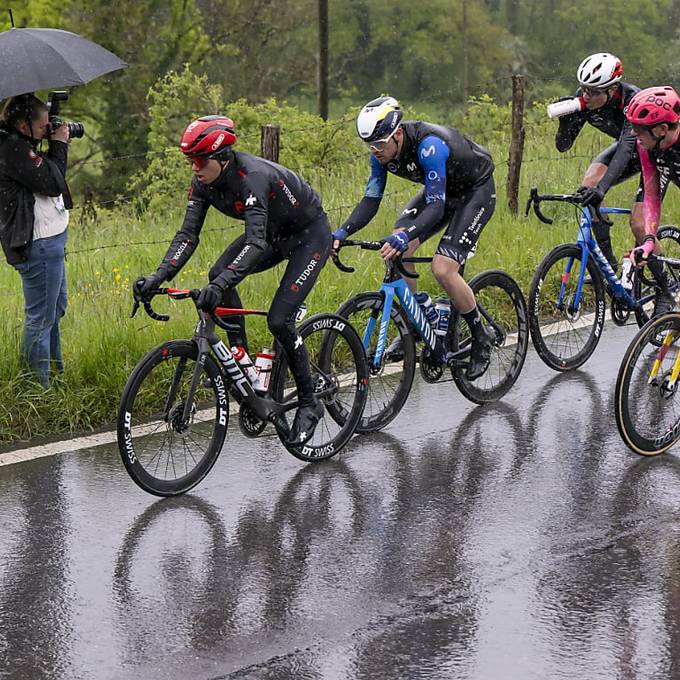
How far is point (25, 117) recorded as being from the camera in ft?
24.8

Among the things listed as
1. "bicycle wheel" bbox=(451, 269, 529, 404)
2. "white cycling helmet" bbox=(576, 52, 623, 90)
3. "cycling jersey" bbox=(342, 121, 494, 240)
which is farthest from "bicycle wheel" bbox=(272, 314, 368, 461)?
"white cycling helmet" bbox=(576, 52, 623, 90)

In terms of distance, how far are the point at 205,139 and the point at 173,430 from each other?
148 centimetres

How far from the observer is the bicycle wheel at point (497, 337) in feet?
26.7

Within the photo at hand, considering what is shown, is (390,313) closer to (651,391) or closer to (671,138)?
(651,391)

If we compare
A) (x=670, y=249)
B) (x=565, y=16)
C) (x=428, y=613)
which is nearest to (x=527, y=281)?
(x=670, y=249)

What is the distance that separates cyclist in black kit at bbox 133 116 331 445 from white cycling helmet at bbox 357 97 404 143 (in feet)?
1.79

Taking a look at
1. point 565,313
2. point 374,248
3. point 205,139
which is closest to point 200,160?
point 205,139

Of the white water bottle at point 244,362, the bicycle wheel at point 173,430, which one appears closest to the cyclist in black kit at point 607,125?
the white water bottle at point 244,362

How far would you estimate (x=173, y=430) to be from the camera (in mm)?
6590

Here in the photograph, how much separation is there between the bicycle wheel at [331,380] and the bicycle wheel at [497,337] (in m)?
0.84

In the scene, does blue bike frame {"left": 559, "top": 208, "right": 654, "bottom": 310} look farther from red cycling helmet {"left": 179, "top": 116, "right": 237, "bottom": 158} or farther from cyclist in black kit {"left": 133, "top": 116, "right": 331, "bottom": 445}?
red cycling helmet {"left": 179, "top": 116, "right": 237, "bottom": 158}

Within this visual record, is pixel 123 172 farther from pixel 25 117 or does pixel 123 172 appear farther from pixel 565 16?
pixel 25 117

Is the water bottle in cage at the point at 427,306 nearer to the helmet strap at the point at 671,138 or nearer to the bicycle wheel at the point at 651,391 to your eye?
the bicycle wheel at the point at 651,391

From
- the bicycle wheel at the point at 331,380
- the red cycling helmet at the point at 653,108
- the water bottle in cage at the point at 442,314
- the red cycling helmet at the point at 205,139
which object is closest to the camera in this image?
the red cycling helmet at the point at 205,139
